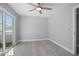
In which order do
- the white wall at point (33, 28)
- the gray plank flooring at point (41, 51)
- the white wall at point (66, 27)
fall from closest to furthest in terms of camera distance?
the gray plank flooring at point (41, 51) → the white wall at point (66, 27) → the white wall at point (33, 28)

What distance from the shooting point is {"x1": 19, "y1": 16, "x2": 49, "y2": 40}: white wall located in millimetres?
6297

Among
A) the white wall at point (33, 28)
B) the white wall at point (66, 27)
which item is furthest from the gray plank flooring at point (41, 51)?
the white wall at point (33, 28)

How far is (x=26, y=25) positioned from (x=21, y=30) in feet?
1.88

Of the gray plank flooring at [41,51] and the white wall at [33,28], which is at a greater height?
the white wall at [33,28]

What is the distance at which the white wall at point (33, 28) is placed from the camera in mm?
6297

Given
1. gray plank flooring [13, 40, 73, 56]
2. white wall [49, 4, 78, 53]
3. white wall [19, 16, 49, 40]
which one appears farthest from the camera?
white wall [19, 16, 49, 40]

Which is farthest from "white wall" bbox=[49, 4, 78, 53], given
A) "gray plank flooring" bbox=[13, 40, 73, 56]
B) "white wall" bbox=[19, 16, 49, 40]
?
"white wall" bbox=[19, 16, 49, 40]

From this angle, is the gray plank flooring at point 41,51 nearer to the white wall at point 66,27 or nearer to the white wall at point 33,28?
the white wall at point 66,27

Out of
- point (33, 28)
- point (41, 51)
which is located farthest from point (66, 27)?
point (33, 28)

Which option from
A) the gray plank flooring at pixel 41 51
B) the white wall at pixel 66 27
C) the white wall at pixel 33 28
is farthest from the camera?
the white wall at pixel 33 28

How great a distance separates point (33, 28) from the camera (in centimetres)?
651

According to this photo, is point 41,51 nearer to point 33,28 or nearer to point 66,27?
point 66,27

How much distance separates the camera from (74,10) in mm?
3033

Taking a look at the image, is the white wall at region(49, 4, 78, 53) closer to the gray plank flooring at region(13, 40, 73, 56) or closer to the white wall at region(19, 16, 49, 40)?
the gray plank flooring at region(13, 40, 73, 56)
